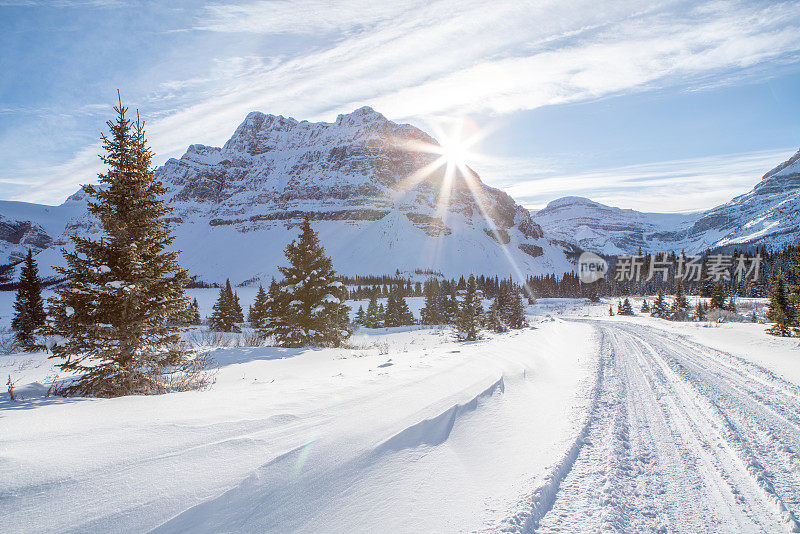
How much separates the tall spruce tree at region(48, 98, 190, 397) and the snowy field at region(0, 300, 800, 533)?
1.00 metres

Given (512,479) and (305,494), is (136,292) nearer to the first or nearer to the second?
(305,494)

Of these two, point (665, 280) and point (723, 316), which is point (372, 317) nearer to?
point (723, 316)

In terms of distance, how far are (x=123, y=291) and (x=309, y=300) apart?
11467 millimetres

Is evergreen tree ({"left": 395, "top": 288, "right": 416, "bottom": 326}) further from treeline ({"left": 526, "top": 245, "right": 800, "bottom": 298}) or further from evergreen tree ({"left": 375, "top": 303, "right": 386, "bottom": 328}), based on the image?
treeline ({"left": 526, "top": 245, "right": 800, "bottom": 298})

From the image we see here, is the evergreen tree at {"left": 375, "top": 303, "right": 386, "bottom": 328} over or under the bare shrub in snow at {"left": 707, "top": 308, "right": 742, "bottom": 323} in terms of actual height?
under

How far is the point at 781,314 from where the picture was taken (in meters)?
22.9

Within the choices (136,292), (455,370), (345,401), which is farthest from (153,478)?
(455,370)

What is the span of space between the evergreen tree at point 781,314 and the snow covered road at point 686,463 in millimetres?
16740

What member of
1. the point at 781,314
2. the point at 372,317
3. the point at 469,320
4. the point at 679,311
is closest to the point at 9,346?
the point at 469,320

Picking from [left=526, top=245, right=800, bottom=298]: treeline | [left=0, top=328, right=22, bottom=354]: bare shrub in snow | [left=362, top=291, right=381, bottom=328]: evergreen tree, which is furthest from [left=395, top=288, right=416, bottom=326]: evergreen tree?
[left=526, top=245, right=800, bottom=298]: treeline

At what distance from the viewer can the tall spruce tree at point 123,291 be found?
21.5ft

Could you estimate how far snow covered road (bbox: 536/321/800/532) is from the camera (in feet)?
10.6

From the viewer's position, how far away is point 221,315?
37938 mm

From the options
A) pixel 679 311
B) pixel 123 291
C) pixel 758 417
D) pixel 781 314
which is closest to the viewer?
pixel 758 417
